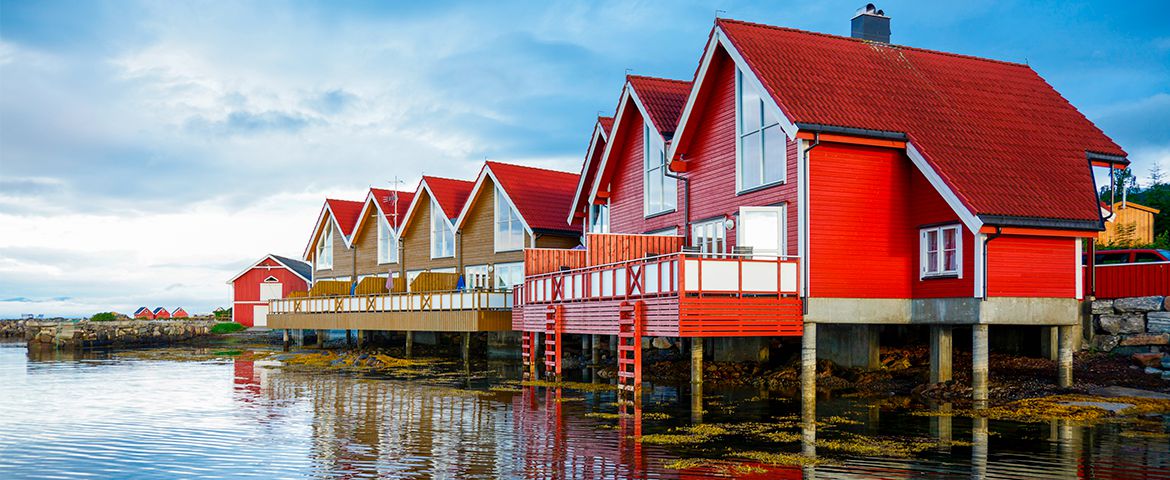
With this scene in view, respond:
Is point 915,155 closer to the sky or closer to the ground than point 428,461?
closer to the sky

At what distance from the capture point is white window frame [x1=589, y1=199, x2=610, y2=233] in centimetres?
3660

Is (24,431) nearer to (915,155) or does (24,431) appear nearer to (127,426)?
(127,426)

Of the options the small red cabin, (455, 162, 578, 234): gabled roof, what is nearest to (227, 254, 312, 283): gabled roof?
the small red cabin

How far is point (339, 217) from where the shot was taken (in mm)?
57969

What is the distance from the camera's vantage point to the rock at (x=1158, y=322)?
2423 cm

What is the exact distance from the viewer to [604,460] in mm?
15391

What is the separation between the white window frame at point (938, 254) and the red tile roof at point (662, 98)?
790cm

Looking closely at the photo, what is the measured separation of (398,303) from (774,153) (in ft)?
73.3

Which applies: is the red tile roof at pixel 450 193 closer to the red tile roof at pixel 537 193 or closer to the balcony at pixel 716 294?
the red tile roof at pixel 537 193

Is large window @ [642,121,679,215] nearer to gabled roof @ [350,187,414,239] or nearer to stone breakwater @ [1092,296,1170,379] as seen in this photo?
stone breakwater @ [1092,296,1170,379]

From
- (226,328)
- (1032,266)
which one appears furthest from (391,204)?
(1032,266)

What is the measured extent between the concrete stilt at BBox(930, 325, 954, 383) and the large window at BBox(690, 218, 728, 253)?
559 centimetres

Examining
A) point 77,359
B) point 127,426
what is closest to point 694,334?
point 127,426

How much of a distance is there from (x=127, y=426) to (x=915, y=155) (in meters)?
17.6
